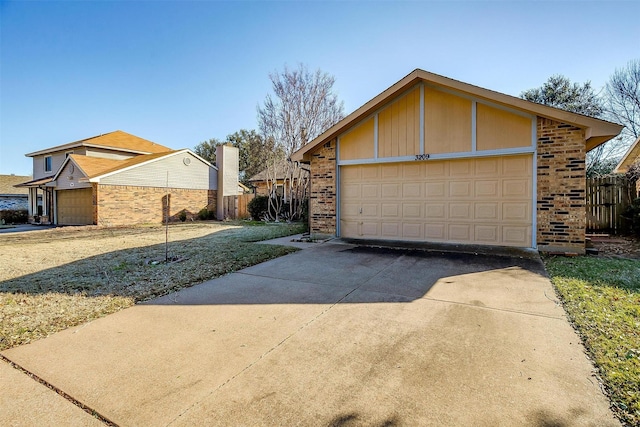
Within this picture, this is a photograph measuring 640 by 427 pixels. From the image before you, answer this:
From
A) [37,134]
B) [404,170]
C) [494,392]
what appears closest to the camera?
[494,392]

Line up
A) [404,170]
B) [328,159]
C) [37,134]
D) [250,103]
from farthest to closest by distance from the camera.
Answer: [37,134] < [250,103] < [328,159] < [404,170]

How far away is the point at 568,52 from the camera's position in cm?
1016

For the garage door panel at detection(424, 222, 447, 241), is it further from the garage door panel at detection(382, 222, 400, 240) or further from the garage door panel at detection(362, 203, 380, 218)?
the garage door panel at detection(362, 203, 380, 218)

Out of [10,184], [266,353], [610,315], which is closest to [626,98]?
[610,315]

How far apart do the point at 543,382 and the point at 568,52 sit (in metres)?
11.9

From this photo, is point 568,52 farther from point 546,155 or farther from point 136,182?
point 136,182

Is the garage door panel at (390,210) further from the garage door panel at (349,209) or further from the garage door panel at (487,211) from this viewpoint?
the garage door panel at (487,211)

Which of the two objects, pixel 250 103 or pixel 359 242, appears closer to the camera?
pixel 359 242

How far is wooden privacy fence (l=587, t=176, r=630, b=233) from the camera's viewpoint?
34.0ft

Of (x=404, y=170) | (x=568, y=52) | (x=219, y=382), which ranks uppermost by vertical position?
(x=568, y=52)

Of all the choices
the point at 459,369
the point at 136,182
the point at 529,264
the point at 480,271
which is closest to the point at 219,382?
the point at 459,369

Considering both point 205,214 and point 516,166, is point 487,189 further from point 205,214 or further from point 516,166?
point 205,214

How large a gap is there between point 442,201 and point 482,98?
2.58 m

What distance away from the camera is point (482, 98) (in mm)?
7441
